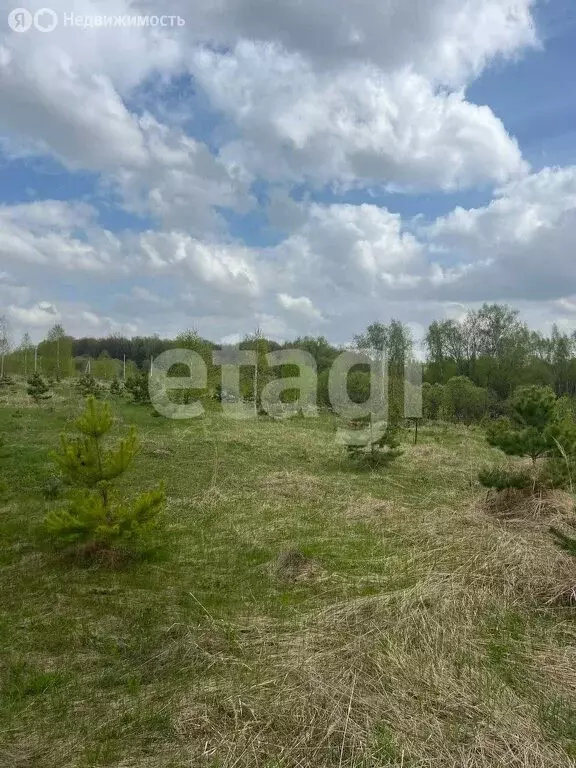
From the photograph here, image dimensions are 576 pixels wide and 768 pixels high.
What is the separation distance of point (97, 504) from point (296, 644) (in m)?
4.08

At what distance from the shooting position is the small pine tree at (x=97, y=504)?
7.84 meters

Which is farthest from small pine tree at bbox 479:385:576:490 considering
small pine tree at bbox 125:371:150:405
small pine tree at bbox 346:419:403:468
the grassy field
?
small pine tree at bbox 125:371:150:405

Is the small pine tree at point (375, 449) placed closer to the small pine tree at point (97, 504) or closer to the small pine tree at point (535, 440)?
the small pine tree at point (535, 440)

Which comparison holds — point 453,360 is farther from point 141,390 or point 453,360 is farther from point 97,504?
point 97,504

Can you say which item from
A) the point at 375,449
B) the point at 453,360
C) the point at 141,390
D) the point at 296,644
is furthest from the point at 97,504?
the point at 453,360

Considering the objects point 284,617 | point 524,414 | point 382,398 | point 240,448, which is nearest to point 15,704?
point 284,617

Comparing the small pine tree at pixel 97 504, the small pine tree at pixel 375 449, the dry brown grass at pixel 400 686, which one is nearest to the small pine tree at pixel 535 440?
the dry brown grass at pixel 400 686

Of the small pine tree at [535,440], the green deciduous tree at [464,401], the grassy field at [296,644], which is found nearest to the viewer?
the grassy field at [296,644]

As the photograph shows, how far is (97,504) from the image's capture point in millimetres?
7895

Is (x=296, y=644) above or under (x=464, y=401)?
under

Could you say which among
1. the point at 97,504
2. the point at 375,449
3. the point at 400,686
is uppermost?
the point at 97,504

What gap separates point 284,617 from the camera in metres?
6.00

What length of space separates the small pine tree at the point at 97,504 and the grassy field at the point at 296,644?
55 centimetres

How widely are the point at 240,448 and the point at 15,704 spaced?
14.2 meters
